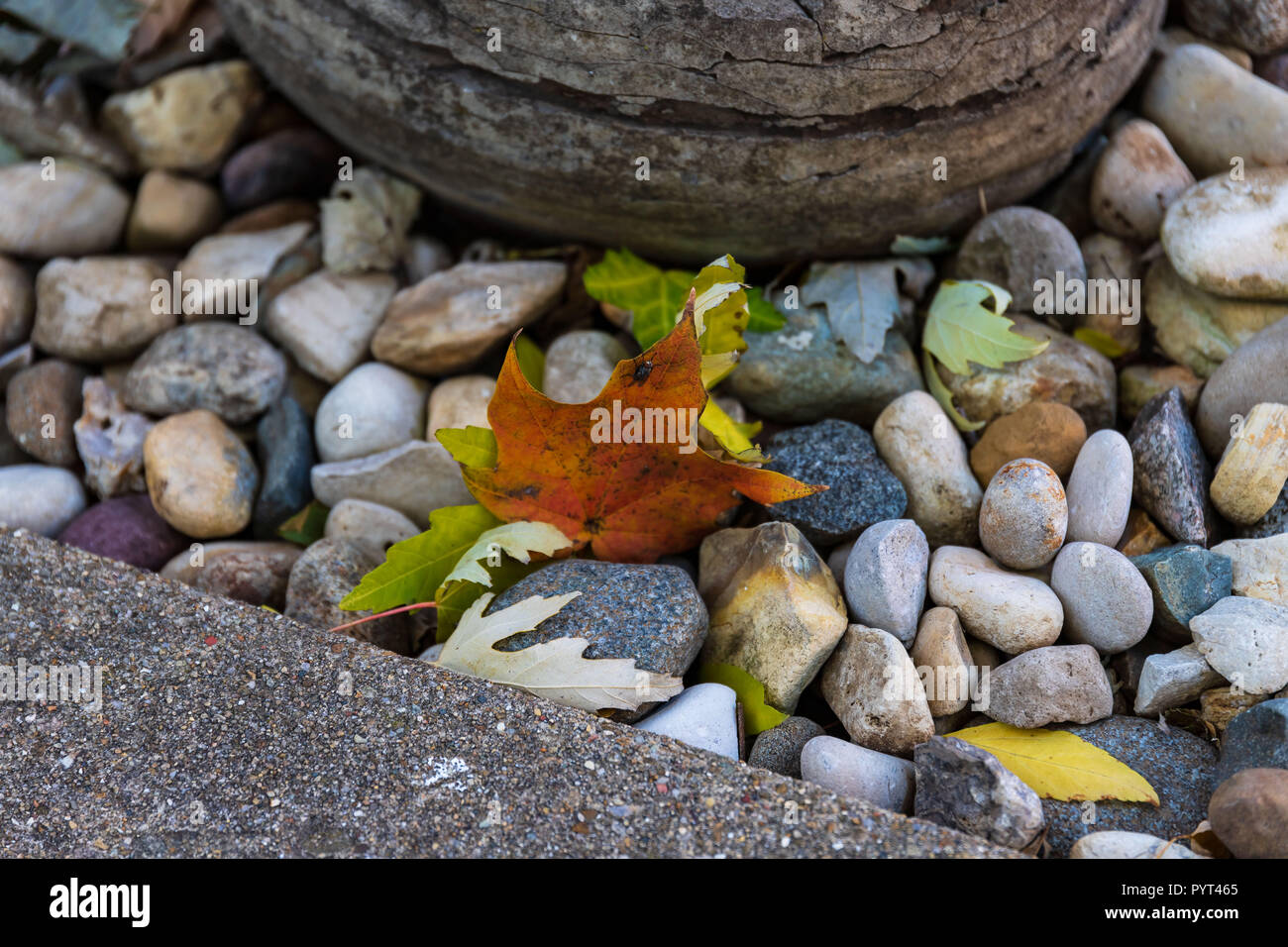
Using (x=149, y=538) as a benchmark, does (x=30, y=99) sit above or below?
above

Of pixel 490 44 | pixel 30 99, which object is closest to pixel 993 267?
pixel 490 44

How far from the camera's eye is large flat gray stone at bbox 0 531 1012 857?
134 cm

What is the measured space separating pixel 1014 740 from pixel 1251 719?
0.34 m

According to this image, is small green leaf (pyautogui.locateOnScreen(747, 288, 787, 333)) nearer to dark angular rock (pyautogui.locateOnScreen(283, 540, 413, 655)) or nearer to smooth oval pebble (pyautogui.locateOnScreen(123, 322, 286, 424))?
dark angular rock (pyautogui.locateOnScreen(283, 540, 413, 655))

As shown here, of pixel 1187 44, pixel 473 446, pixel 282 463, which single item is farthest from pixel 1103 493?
pixel 282 463

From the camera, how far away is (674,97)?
74.9 inches

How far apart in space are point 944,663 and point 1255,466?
2.27 ft

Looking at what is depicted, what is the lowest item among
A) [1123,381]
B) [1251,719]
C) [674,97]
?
[1251,719]

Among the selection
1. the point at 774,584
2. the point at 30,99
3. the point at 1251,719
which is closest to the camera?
the point at 1251,719

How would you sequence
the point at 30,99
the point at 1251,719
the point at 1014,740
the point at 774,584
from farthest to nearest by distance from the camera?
the point at 30,99, the point at 774,584, the point at 1014,740, the point at 1251,719

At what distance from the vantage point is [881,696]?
1.60 metres

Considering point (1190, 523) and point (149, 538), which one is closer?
point (1190, 523)

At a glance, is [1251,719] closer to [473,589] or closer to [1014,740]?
[1014,740]

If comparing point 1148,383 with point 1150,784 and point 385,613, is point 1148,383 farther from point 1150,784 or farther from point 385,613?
point 385,613
